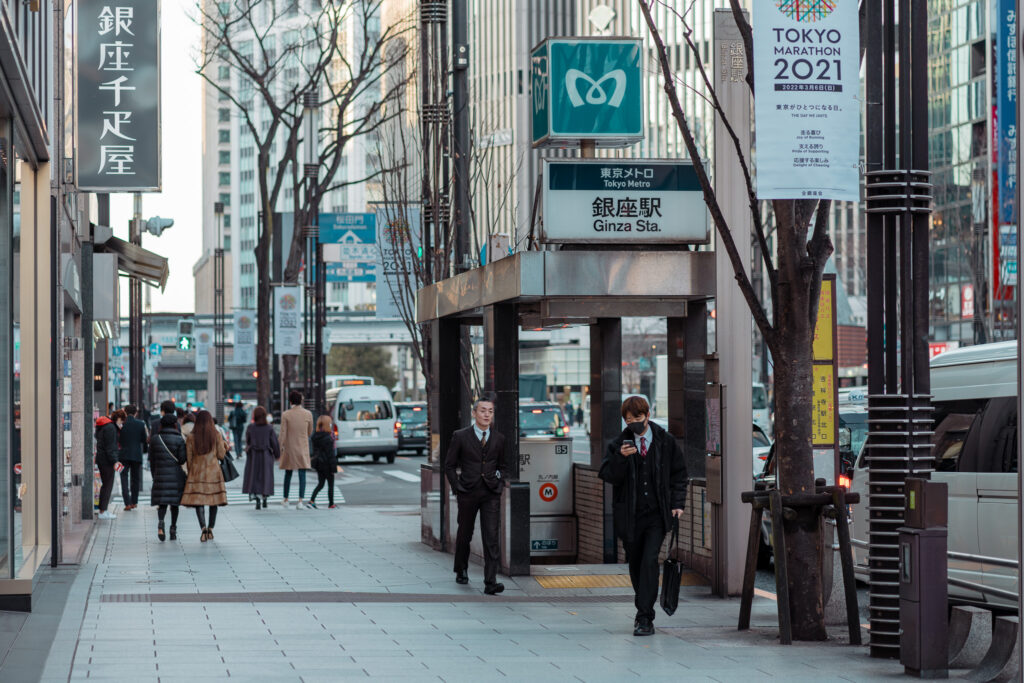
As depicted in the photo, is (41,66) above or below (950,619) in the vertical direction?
above

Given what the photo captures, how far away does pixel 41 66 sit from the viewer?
1225 centimetres

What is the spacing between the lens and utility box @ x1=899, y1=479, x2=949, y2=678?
8445 mm

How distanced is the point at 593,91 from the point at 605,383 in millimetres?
3242

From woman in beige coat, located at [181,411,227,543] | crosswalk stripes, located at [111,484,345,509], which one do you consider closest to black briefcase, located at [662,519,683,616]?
woman in beige coat, located at [181,411,227,543]

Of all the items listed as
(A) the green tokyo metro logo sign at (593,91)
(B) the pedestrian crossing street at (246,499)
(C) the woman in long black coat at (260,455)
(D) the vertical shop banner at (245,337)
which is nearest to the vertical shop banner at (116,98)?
(A) the green tokyo metro logo sign at (593,91)

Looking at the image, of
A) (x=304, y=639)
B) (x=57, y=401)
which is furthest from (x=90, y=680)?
(x=57, y=401)

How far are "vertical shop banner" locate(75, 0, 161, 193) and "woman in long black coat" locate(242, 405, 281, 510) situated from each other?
6.05 m

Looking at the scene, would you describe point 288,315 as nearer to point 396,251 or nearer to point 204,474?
point 396,251

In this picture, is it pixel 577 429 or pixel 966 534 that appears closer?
pixel 966 534

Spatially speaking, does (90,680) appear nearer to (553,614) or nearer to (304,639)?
(304,639)

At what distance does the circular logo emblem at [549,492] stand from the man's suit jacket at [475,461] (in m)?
1.98

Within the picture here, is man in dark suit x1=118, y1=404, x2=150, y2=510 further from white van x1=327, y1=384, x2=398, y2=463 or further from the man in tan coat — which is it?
white van x1=327, y1=384, x2=398, y2=463

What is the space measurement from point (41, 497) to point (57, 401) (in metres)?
0.87

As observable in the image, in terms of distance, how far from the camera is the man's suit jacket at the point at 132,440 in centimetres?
2323
